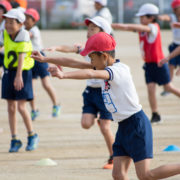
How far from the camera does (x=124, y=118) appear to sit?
4.98m

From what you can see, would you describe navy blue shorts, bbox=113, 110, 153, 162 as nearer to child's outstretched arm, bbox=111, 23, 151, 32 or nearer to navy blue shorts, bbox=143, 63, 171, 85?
child's outstretched arm, bbox=111, 23, 151, 32

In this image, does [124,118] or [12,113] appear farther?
[12,113]

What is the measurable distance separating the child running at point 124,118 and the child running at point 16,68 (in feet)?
7.89

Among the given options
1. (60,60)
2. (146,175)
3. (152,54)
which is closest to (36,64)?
(152,54)

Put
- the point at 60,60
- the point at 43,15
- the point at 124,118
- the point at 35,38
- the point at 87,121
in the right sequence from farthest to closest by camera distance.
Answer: the point at 43,15 → the point at 35,38 → the point at 87,121 → the point at 60,60 → the point at 124,118

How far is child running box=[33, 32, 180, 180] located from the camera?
4855 millimetres

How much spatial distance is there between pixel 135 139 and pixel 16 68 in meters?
3.04

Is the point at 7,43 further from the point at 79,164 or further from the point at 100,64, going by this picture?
the point at 100,64

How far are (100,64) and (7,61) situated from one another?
2832 millimetres

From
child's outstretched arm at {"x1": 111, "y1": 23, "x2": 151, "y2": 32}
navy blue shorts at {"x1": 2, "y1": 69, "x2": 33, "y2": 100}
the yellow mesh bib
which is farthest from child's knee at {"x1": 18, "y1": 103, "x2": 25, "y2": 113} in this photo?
child's outstretched arm at {"x1": 111, "y1": 23, "x2": 151, "y2": 32}

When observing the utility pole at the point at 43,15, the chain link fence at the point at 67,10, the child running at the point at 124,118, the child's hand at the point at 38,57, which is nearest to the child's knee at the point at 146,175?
the child running at the point at 124,118

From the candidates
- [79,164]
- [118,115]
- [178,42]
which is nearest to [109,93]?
[118,115]

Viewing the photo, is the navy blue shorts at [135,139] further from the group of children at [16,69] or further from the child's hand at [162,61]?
the child's hand at [162,61]

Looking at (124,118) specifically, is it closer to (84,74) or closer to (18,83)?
(84,74)
